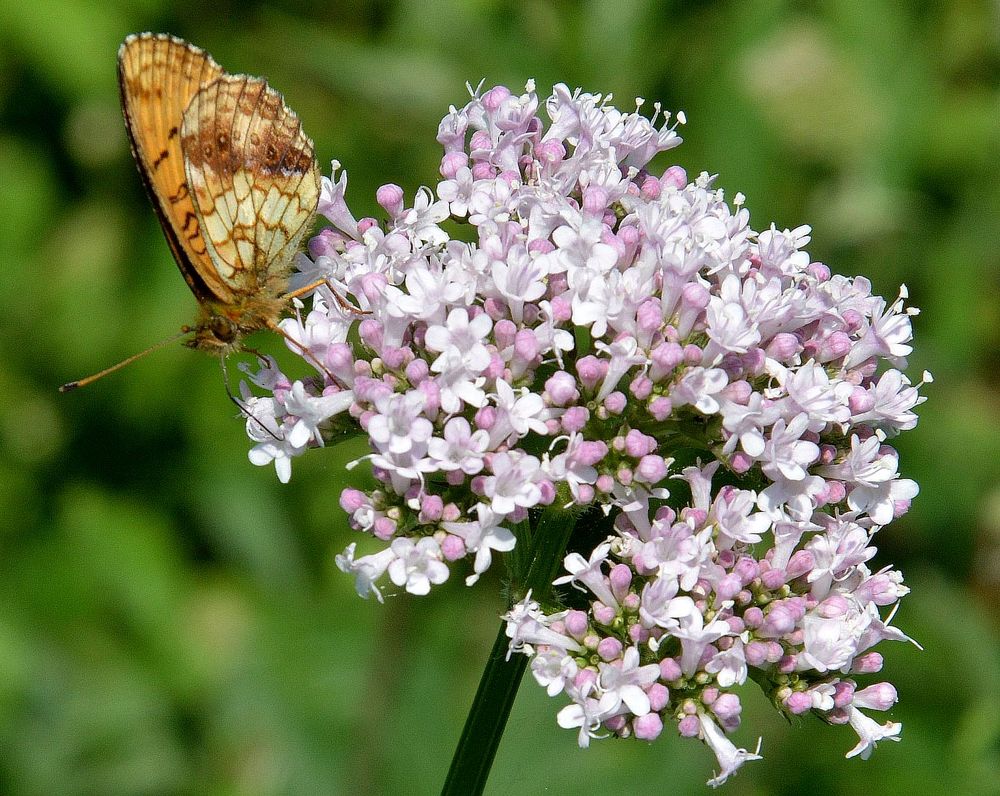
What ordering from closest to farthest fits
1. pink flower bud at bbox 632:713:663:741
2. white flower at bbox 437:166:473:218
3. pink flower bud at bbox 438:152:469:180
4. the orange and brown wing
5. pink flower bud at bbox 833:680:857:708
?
pink flower bud at bbox 632:713:663:741 → pink flower bud at bbox 833:680:857:708 → white flower at bbox 437:166:473:218 → pink flower bud at bbox 438:152:469:180 → the orange and brown wing

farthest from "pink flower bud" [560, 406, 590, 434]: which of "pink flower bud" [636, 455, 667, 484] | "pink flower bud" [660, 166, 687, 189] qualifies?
"pink flower bud" [660, 166, 687, 189]

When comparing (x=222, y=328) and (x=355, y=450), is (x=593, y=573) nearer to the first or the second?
(x=222, y=328)

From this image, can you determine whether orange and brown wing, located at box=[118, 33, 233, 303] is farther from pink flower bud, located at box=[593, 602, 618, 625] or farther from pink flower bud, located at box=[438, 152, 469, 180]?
pink flower bud, located at box=[593, 602, 618, 625]

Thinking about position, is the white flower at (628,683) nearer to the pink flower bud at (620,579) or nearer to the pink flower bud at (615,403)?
the pink flower bud at (620,579)

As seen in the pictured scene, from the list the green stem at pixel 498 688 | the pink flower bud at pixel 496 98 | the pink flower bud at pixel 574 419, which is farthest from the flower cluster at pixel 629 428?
the pink flower bud at pixel 496 98

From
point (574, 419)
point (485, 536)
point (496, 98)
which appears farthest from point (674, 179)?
point (485, 536)

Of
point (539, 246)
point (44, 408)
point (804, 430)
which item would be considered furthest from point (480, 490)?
point (44, 408)
